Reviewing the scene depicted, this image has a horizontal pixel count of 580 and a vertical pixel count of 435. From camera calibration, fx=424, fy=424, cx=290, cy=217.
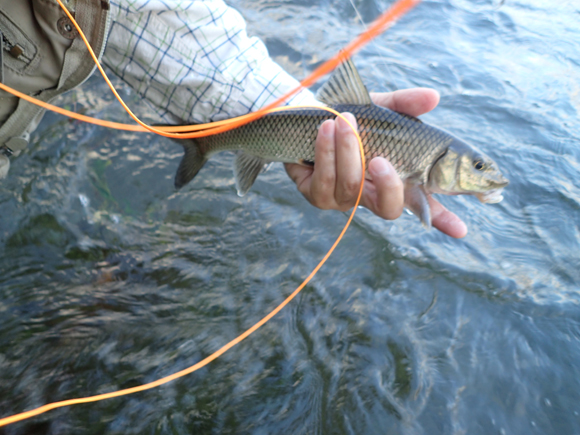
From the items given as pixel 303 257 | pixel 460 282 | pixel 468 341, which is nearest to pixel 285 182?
pixel 303 257

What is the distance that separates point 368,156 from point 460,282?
157 centimetres

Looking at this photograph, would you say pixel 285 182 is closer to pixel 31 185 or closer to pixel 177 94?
pixel 177 94

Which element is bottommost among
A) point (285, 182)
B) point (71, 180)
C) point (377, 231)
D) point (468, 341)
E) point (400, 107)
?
point (468, 341)

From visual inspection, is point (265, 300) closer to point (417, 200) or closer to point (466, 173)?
point (417, 200)

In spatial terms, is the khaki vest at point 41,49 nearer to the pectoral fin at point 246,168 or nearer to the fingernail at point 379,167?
the pectoral fin at point 246,168

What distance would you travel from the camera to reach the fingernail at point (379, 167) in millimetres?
2275

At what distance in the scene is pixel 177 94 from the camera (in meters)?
2.81

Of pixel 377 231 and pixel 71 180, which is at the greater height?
pixel 71 180

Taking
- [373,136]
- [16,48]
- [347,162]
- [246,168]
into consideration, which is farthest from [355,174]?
[16,48]

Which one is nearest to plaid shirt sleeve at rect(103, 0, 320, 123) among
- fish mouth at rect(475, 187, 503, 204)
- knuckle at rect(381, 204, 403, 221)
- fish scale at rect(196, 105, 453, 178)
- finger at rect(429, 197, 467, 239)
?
fish scale at rect(196, 105, 453, 178)

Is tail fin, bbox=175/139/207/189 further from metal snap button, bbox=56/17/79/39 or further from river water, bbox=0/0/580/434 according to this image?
metal snap button, bbox=56/17/79/39

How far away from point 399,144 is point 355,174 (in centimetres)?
34

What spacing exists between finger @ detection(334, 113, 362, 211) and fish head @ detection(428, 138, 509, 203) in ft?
1.58

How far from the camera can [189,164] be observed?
2945mm
